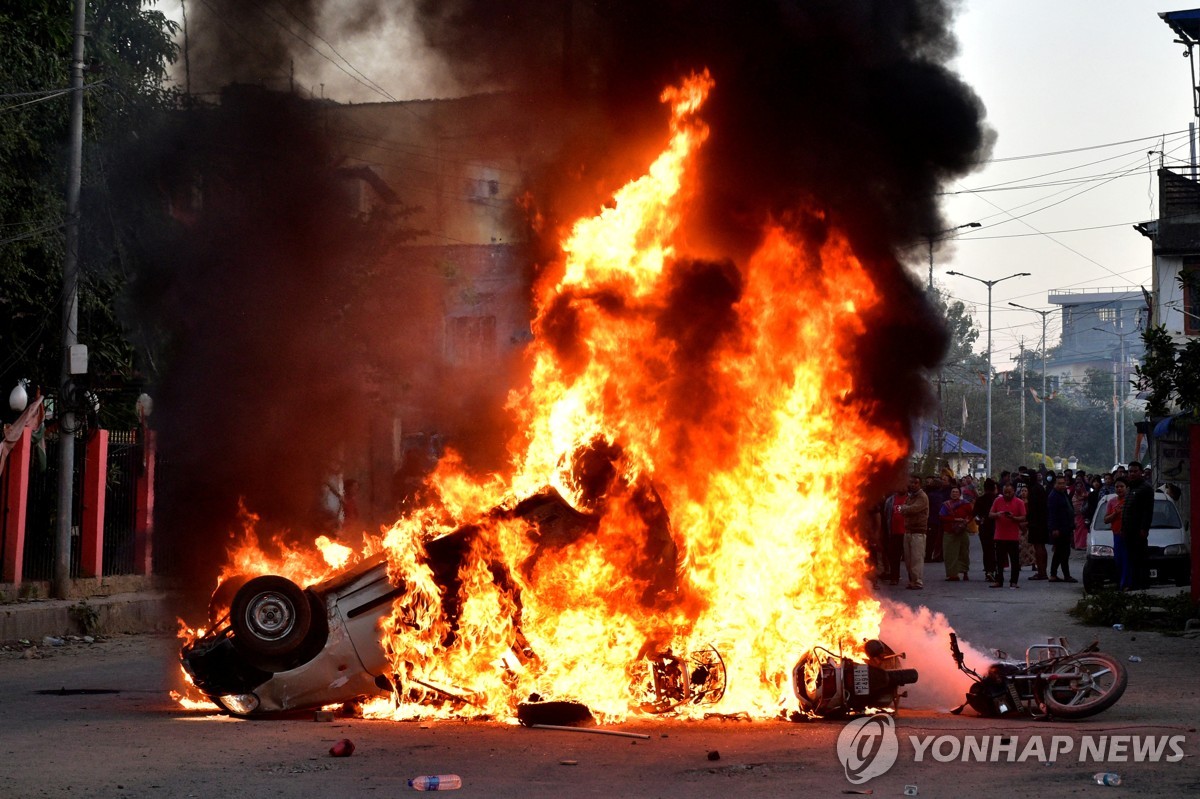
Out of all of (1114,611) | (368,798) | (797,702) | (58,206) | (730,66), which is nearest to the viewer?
(368,798)

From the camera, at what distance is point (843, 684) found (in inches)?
352

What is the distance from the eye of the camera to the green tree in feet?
59.8

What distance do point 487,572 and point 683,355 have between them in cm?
235

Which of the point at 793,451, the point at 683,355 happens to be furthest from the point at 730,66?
the point at 793,451

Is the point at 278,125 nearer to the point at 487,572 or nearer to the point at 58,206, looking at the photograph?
the point at 487,572

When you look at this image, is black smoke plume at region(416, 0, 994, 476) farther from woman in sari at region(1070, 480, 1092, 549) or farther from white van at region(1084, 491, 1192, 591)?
woman in sari at region(1070, 480, 1092, 549)

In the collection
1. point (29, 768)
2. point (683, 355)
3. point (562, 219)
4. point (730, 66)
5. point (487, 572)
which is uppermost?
point (730, 66)

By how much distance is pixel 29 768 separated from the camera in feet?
24.3

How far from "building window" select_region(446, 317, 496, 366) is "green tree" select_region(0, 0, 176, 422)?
451 cm

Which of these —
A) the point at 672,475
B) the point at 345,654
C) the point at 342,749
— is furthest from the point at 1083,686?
the point at 345,654

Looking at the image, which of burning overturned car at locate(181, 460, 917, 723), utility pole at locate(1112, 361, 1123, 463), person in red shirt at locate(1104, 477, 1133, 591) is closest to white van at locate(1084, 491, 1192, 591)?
person in red shirt at locate(1104, 477, 1133, 591)

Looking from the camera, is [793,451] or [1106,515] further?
[1106,515]

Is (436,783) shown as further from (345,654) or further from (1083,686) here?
(1083,686)

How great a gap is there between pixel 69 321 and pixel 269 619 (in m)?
10.5
